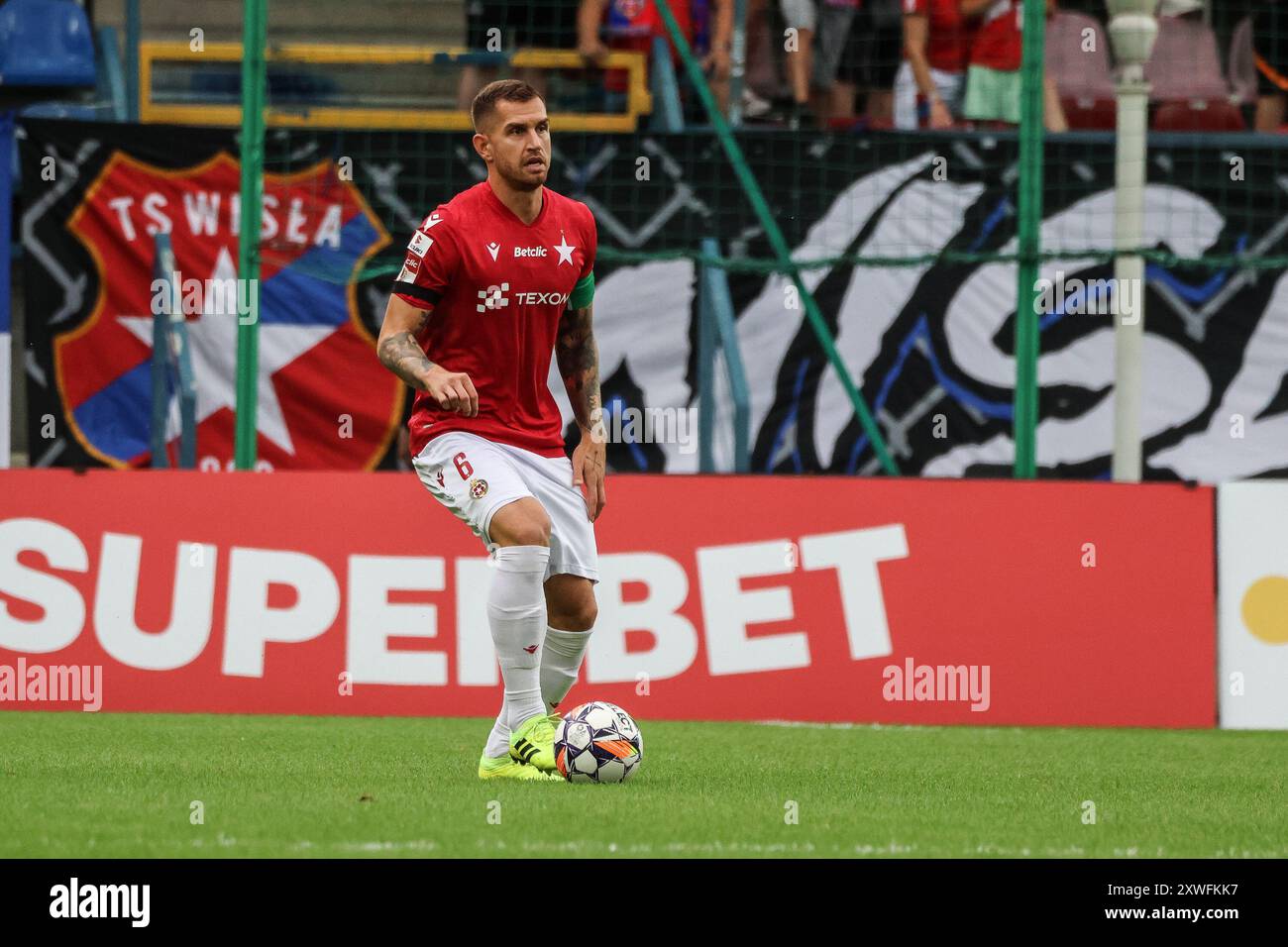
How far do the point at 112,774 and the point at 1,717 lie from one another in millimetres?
2567

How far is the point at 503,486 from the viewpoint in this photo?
20.7 feet

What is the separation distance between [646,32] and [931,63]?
5.93 feet

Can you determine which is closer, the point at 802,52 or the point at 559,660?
the point at 559,660

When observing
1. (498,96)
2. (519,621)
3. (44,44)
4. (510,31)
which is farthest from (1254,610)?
(44,44)

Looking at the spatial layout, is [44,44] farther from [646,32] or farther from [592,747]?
[592,747]

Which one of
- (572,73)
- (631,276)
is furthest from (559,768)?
(572,73)

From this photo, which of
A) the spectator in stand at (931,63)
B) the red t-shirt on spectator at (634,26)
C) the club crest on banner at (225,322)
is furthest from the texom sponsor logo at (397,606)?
the red t-shirt on spectator at (634,26)

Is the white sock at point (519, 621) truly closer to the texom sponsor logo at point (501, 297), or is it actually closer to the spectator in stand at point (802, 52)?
the texom sponsor logo at point (501, 297)

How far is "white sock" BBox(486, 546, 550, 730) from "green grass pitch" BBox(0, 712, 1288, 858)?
304 millimetres

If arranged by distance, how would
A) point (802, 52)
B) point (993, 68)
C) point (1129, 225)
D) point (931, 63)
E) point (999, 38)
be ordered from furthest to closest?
1. point (931, 63)
2. point (802, 52)
3. point (993, 68)
4. point (999, 38)
5. point (1129, 225)

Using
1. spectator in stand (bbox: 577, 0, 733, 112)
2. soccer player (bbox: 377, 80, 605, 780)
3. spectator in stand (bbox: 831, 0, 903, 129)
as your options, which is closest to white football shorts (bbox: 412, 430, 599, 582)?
soccer player (bbox: 377, 80, 605, 780)

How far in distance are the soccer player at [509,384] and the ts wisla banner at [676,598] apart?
270 centimetres

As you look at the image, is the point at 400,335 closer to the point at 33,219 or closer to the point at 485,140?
the point at 485,140

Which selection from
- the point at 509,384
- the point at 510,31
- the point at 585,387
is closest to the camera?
the point at 509,384
